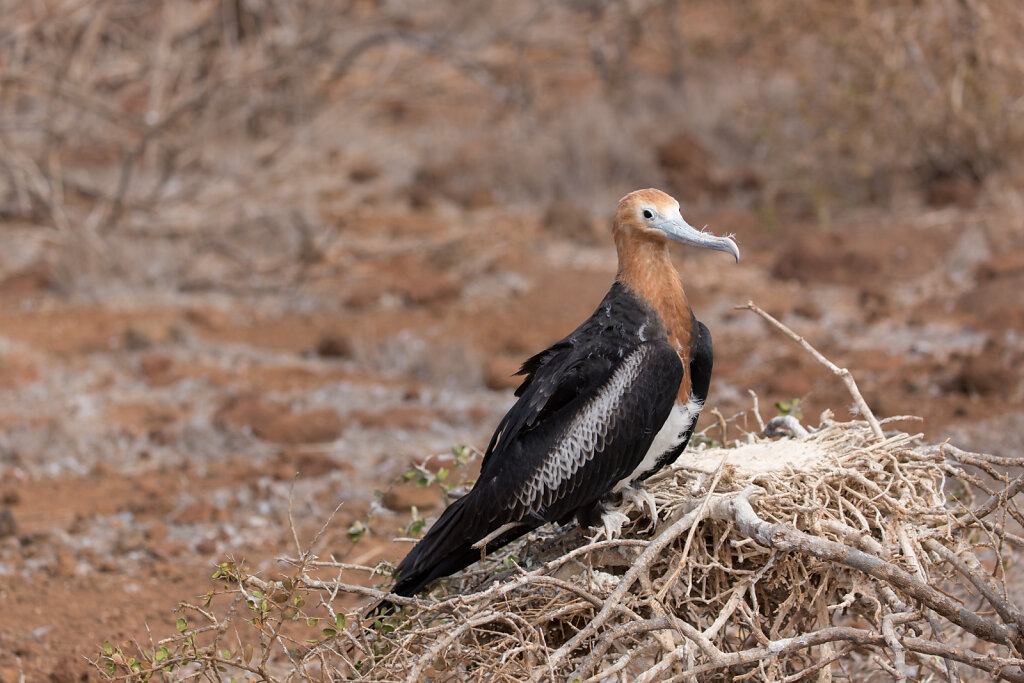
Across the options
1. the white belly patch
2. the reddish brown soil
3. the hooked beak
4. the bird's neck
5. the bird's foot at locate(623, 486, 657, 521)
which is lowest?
the reddish brown soil

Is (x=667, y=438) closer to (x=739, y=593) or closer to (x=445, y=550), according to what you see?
(x=739, y=593)

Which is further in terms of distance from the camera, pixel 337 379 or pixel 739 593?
pixel 337 379

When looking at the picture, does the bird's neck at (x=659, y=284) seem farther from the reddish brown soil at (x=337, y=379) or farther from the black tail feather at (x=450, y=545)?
the reddish brown soil at (x=337, y=379)

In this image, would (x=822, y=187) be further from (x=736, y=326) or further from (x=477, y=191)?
(x=477, y=191)

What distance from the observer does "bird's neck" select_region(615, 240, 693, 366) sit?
3.00 m

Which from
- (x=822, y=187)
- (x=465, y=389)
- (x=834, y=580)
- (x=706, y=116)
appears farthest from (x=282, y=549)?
(x=706, y=116)

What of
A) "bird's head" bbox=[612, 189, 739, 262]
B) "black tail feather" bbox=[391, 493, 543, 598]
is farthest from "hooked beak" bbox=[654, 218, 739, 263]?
"black tail feather" bbox=[391, 493, 543, 598]

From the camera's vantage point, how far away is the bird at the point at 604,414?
9.50 ft

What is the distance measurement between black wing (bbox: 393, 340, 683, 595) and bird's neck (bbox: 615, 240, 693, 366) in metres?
0.10

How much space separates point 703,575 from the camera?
266cm

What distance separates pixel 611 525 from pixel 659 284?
0.67 m

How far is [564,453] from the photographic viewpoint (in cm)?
294

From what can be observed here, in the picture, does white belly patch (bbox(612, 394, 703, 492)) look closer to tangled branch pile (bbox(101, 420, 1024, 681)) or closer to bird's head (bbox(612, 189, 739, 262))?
tangled branch pile (bbox(101, 420, 1024, 681))

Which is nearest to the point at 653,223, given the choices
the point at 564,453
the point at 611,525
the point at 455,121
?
the point at 564,453
